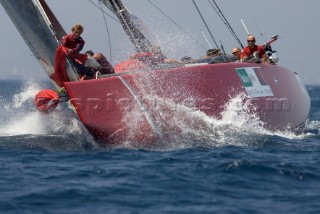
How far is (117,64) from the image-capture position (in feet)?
32.5

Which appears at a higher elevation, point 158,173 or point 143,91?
point 143,91

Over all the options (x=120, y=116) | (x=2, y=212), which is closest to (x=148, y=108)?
(x=120, y=116)

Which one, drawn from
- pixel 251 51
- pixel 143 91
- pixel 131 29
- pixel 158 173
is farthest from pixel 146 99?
pixel 251 51

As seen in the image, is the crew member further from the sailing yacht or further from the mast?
the mast

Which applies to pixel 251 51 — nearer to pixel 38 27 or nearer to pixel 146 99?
pixel 146 99

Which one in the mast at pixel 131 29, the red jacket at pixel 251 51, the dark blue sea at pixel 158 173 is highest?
the mast at pixel 131 29

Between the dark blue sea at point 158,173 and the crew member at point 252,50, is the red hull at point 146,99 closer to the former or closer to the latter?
the dark blue sea at point 158,173

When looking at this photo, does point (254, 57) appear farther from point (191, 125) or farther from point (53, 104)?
point (53, 104)

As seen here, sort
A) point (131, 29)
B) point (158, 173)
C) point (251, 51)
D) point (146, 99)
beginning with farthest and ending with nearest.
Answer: point (251, 51)
point (131, 29)
point (146, 99)
point (158, 173)

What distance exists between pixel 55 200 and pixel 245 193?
1592 mm

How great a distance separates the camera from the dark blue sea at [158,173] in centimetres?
523

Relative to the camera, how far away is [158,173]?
624cm

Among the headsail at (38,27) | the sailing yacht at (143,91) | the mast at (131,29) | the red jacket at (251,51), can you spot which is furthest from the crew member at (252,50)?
the headsail at (38,27)

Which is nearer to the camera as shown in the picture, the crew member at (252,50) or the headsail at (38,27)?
the headsail at (38,27)
